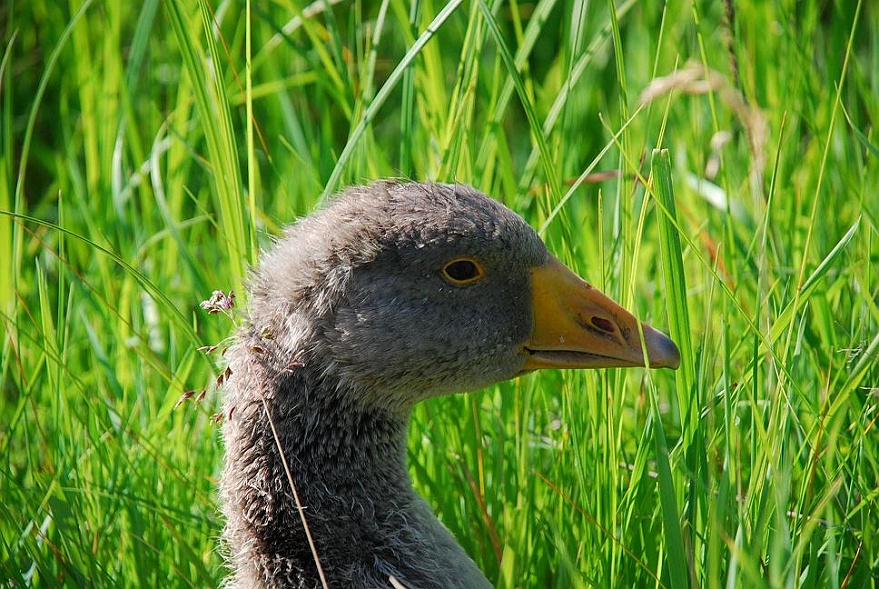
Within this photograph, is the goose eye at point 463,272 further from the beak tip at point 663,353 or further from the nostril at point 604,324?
the beak tip at point 663,353

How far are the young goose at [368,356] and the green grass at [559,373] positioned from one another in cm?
23

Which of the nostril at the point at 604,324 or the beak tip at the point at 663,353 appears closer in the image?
the beak tip at the point at 663,353

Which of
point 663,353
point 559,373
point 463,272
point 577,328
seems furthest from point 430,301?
point 559,373

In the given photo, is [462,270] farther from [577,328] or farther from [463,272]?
[577,328]

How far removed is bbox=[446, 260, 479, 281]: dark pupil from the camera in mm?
2676

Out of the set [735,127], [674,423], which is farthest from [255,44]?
[674,423]

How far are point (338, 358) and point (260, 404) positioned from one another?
23 centimetres

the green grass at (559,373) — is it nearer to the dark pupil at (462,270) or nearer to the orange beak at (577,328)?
the orange beak at (577,328)

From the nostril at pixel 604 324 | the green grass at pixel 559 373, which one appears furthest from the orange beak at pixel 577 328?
the green grass at pixel 559 373

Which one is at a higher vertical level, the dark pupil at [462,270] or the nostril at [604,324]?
the dark pupil at [462,270]

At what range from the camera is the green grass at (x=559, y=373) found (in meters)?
2.53

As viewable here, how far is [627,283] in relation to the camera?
2873mm

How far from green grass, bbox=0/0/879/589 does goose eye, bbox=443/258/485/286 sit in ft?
1.20

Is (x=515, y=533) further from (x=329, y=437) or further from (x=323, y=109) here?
(x=323, y=109)
